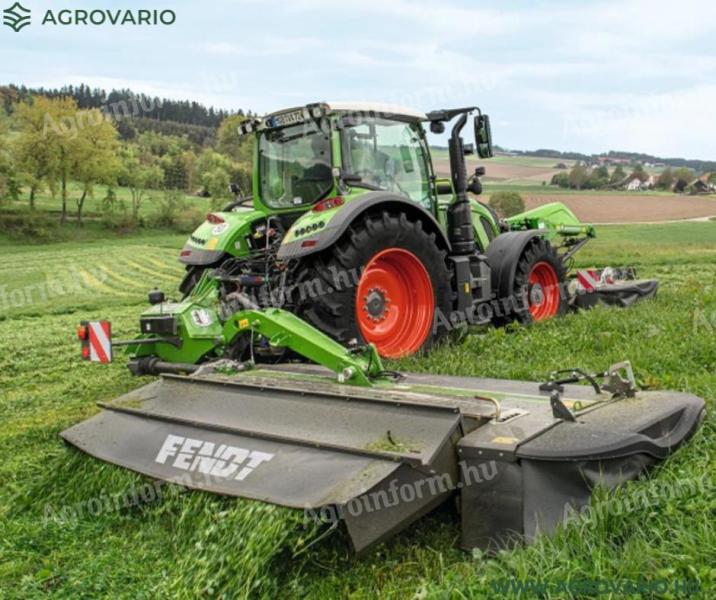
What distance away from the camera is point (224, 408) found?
3.73 meters

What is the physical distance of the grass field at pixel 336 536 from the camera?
2.60 meters

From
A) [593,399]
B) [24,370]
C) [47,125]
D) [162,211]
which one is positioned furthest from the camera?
[162,211]

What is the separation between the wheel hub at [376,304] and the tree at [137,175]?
1667 inches

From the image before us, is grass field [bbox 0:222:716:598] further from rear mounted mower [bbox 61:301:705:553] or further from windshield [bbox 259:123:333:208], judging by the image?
windshield [bbox 259:123:333:208]

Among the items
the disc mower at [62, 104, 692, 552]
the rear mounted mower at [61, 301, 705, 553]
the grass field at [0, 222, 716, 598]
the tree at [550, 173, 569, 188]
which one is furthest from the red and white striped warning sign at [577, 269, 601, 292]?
the tree at [550, 173, 569, 188]

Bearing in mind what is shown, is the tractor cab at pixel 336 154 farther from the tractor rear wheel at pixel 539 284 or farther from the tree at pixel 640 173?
the tree at pixel 640 173

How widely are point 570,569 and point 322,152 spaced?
14.2 ft

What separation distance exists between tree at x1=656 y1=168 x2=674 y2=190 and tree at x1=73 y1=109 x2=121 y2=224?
33.2m

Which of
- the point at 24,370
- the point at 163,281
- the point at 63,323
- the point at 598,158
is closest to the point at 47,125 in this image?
the point at 163,281

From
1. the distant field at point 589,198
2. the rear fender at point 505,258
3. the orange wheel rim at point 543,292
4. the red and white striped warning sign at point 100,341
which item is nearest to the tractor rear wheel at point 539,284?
the orange wheel rim at point 543,292

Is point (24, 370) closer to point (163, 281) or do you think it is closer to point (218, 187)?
point (163, 281)

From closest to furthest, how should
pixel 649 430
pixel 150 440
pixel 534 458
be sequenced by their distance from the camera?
1. pixel 534 458
2. pixel 649 430
3. pixel 150 440

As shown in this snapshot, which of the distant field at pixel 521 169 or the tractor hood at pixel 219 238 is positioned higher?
the distant field at pixel 521 169

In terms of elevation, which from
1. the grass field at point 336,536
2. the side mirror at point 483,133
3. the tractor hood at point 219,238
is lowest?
the grass field at point 336,536
